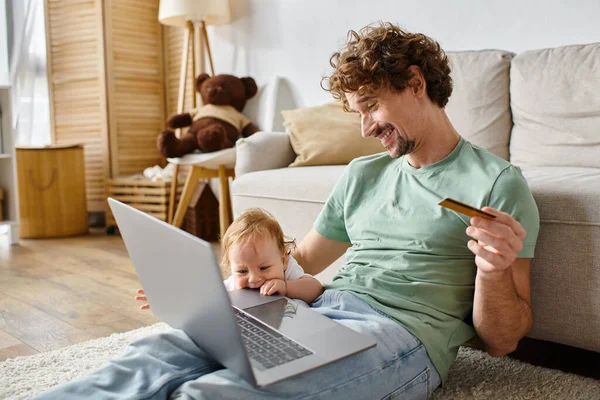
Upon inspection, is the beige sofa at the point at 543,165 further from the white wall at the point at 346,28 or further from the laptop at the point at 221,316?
the laptop at the point at 221,316

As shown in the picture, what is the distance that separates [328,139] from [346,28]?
0.85 meters

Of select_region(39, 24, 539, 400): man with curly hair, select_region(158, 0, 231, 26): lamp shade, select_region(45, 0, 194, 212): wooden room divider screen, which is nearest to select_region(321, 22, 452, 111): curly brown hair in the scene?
select_region(39, 24, 539, 400): man with curly hair

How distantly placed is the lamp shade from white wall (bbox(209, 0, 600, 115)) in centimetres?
18

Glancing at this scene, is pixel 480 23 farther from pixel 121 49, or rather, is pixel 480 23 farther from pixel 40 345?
pixel 121 49

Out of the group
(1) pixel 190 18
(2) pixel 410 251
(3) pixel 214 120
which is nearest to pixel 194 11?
(1) pixel 190 18

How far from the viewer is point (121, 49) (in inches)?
154

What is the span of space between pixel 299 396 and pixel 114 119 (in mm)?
3267

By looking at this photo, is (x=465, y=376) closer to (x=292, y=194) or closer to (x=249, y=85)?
(x=292, y=194)

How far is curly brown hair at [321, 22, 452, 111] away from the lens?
119cm

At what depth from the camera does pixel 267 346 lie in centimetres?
93

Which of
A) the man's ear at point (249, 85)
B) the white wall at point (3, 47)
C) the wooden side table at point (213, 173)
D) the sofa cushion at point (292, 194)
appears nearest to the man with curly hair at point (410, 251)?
the sofa cushion at point (292, 194)

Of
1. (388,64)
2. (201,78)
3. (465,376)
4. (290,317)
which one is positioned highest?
(201,78)

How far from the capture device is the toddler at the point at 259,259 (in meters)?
1.21

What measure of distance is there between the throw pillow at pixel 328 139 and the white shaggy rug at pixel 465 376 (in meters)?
1.02
